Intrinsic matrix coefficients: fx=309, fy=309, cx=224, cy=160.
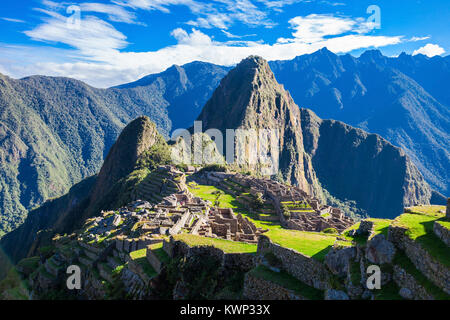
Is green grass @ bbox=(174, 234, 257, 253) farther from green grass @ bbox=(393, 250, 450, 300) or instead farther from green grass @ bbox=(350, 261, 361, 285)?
green grass @ bbox=(393, 250, 450, 300)

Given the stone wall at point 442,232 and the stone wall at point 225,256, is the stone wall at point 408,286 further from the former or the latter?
the stone wall at point 225,256

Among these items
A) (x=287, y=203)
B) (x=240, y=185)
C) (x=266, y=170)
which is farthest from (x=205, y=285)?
(x=266, y=170)

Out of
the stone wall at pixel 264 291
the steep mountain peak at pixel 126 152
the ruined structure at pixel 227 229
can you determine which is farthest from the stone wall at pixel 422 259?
the steep mountain peak at pixel 126 152

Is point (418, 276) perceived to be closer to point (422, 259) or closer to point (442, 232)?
point (422, 259)

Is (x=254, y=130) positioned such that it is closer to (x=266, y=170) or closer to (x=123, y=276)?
(x=266, y=170)

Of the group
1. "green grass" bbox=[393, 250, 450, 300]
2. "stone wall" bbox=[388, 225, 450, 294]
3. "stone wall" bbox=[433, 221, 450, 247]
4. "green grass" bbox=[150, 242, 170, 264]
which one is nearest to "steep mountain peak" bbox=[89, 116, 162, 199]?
"green grass" bbox=[150, 242, 170, 264]
